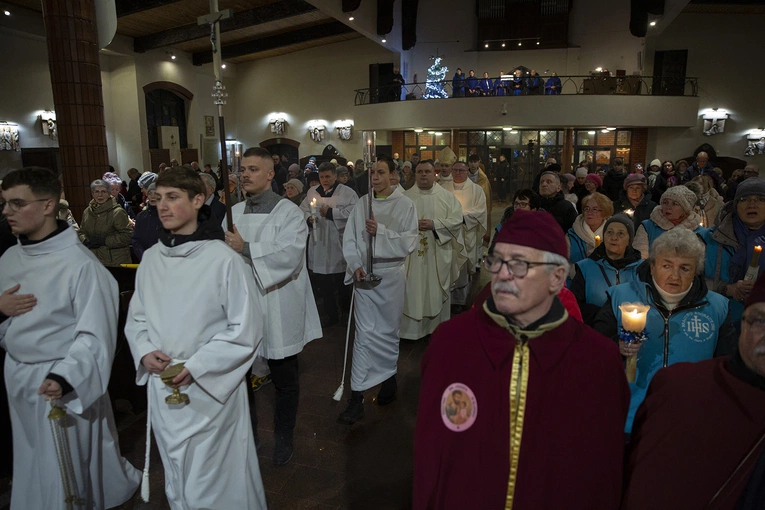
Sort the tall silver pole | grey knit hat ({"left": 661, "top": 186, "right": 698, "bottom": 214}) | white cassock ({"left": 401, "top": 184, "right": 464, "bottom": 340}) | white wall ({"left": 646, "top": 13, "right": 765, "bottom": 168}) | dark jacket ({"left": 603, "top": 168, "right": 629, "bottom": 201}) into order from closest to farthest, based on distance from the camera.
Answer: the tall silver pole
grey knit hat ({"left": 661, "top": 186, "right": 698, "bottom": 214})
white cassock ({"left": 401, "top": 184, "right": 464, "bottom": 340})
dark jacket ({"left": 603, "top": 168, "right": 629, "bottom": 201})
white wall ({"left": 646, "top": 13, "right": 765, "bottom": 168})

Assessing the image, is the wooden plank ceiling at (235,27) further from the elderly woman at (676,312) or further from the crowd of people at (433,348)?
the elderly woman at (676,312)

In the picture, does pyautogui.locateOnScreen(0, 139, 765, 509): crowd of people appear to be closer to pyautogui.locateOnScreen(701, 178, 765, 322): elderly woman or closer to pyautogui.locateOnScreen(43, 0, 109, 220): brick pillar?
pyautogui.locateOnScreen(701, 178, 765, 322): elderly woman

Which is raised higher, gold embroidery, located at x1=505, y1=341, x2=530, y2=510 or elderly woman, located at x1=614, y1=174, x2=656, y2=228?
elderly woman, located at x1=614, y1=174, x2=656, y2=228

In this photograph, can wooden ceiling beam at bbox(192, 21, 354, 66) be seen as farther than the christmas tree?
No

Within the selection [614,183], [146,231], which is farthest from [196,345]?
[614,183]

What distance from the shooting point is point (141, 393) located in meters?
4.37

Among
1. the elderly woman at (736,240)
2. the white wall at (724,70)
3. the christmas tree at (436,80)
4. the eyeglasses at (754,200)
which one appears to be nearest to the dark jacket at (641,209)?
the elderly woman at (736,240)

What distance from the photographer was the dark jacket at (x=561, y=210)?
556cm

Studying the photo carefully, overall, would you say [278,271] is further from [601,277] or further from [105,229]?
[105,229]

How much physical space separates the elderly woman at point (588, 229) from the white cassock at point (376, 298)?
1.38 metres

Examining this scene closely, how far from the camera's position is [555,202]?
571 centimetres

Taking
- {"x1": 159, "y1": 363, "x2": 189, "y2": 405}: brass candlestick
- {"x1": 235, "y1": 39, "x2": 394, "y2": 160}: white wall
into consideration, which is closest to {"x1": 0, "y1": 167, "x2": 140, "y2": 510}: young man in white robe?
{"x1": 159, "y1": 363, "x2": 189, "y2": 405}: brass candlestick

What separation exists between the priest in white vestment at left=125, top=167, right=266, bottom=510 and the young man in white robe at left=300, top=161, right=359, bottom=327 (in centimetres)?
416

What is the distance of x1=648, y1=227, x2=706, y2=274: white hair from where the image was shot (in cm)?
256
